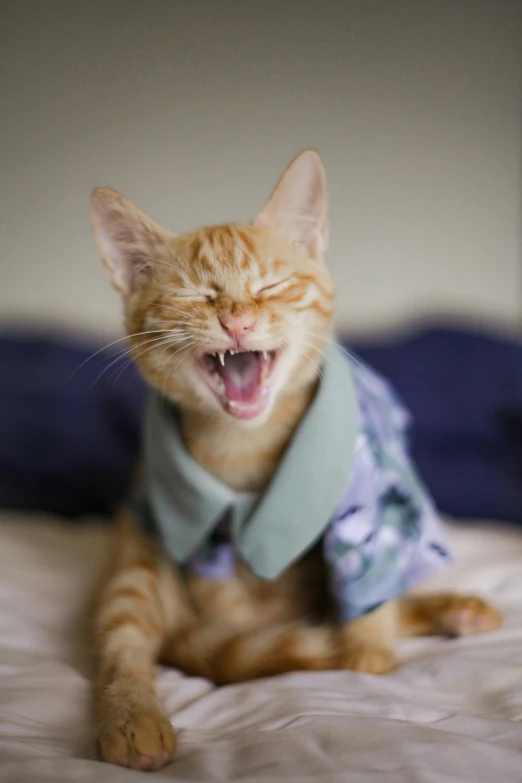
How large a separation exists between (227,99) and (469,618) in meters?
0.87

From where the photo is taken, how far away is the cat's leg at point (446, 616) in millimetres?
1040

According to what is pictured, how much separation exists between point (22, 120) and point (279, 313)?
1.59ft

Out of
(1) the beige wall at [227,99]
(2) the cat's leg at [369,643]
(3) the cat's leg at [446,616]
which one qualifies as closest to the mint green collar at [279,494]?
(2) the cat's leg at [369,643]

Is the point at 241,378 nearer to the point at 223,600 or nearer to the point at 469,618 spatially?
the point at 223,600

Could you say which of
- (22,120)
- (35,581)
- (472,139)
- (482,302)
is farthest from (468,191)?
(35,581)

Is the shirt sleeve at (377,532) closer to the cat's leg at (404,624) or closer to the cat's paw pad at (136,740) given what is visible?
the cat's leg at (404,624)

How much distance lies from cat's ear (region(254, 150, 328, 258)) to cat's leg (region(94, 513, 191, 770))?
601mm

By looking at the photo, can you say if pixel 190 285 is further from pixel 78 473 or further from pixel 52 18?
pixel 78 473

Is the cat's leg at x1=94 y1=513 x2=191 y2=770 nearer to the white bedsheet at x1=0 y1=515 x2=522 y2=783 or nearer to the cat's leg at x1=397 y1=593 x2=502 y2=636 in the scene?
the white bedsheet at x1=0 y1=515 x2=522 y2=783

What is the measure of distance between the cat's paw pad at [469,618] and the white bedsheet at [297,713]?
2cm

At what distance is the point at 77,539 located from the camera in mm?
1522

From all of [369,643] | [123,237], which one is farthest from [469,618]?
[123,237]

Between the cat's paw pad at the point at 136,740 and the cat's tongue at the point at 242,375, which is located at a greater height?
the cat's tongue at the point at 242,375

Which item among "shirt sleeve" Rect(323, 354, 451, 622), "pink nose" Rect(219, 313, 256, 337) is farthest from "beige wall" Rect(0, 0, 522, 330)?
"shirt sleeve" Rect(323, 354, 451, 622)
